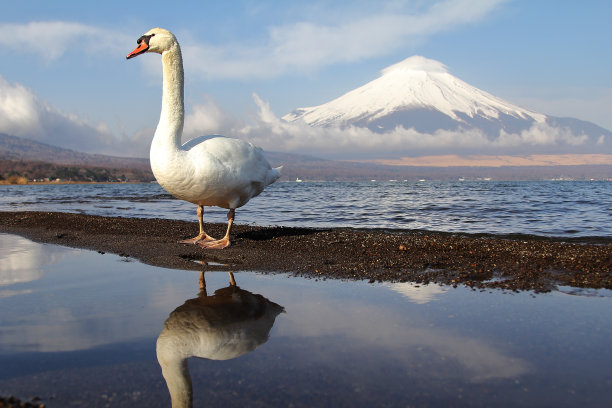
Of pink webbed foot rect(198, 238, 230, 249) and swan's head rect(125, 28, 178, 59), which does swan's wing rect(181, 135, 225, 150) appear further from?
pink webbed foot rect(198, 238, 230, 249)

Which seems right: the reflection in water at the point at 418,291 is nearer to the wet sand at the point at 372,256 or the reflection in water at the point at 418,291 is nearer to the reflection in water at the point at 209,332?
the wet sand at the point at 372,256

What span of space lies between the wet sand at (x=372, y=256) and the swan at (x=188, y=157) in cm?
109

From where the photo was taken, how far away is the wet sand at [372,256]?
22.2 ft

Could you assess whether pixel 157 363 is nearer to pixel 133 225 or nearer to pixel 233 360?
pixel 233 360

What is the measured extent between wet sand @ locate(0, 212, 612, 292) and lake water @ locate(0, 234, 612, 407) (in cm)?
72

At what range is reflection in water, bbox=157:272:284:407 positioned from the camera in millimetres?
3383

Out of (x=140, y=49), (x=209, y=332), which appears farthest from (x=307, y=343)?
(x=140, y=49)

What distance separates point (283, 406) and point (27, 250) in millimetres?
8263

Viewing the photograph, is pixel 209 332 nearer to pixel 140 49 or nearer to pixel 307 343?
pixel 307 343

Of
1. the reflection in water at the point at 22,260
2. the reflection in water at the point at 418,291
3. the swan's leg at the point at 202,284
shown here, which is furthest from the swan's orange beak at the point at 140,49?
the reflection in water at the point at 418,291

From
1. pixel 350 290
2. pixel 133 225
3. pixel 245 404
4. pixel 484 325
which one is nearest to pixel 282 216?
pixel 133 225

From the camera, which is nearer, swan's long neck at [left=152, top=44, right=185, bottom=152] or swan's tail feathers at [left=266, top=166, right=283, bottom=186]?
swan's long neck at [left=152, top=44, right=185, bottom=152]

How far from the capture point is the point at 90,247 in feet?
31.6

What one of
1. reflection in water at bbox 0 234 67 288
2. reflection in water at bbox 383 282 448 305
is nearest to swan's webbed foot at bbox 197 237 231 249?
reflection in water at bbox 0 234 67 288
